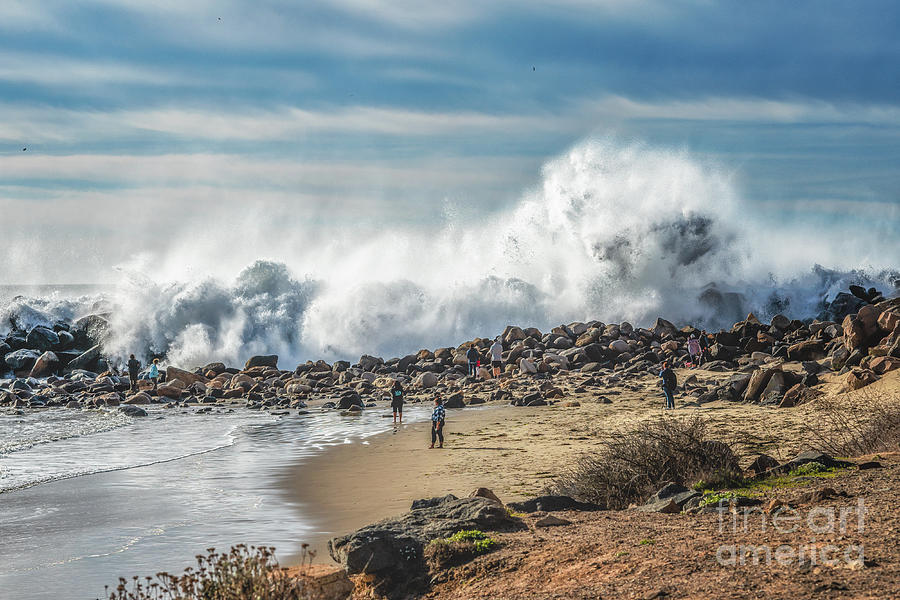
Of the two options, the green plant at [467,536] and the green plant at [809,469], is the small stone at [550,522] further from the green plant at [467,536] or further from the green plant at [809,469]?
the green plant at [809,469]

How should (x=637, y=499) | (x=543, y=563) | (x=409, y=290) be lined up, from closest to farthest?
(x=543, y=563) → (x=637, y=499) → (x=409, y=290)

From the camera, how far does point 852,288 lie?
139 feet

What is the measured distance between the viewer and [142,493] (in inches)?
509

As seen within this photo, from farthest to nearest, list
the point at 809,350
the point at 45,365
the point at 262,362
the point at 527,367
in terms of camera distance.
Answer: the point at 45,365 → the point at 262,362 → the point at 527,367 → the point at 809,350

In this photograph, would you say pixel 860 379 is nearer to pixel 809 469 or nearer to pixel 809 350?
pixel 809 350

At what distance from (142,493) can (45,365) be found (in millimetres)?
32770

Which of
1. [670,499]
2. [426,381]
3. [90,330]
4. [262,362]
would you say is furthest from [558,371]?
[90,330]

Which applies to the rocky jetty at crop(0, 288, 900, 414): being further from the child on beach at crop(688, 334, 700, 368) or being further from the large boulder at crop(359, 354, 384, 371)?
the child on beach at crop(688, 334, 700, 368)

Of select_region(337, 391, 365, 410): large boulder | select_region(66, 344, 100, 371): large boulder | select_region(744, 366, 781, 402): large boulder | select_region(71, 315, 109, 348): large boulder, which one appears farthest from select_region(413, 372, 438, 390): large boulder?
select_region(71, 315, 109, 348): large boulder

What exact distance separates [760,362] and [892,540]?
20282 mm

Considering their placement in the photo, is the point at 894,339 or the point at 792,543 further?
the point at 894,339

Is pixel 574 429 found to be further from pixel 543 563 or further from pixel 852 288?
pixel 852 288

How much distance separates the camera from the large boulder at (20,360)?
43.0 metres

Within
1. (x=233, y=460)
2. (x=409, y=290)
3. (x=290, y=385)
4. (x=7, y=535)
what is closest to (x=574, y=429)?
→ (x=233, y=460)
